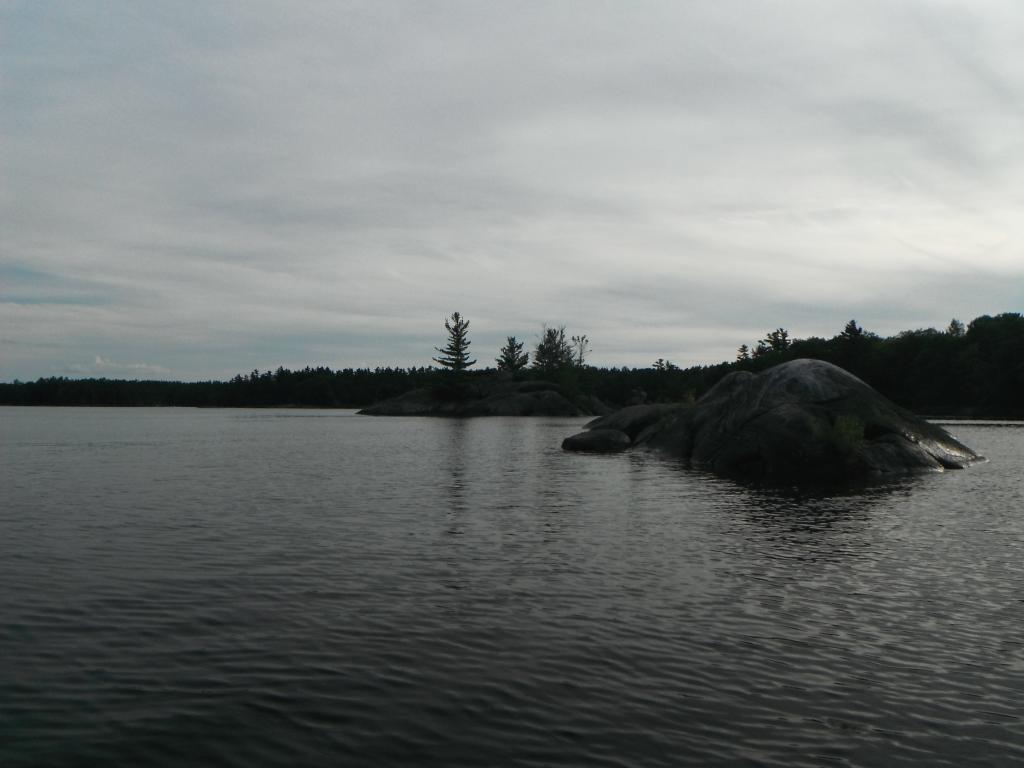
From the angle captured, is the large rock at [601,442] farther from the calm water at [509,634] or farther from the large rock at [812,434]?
the calm water at [509,634]

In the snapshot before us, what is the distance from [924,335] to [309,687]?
464 feet

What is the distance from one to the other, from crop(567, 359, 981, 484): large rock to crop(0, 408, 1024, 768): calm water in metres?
8.85

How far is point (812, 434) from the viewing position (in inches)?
1238

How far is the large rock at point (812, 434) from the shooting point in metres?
31.2

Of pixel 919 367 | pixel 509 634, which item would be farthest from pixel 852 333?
pixel 509 634

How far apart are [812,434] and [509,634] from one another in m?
24.1

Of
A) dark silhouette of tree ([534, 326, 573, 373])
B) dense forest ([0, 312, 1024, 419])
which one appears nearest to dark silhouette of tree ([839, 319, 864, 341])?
dense forest ([0, 312, 1024, 419])

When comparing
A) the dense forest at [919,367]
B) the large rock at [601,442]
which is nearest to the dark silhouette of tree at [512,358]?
the dense forest at [919,367]

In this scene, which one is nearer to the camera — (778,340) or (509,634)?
(509,634)

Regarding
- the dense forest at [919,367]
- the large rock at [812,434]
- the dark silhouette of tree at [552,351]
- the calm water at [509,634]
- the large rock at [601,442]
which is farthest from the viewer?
the dark silhouette of tree at [552,351]

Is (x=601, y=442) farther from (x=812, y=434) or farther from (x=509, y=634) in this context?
(x=509, y=634)

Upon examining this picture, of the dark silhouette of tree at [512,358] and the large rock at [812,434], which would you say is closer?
the large rock at [812,434]

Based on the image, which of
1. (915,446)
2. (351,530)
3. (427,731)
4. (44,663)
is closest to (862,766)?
(427,731)

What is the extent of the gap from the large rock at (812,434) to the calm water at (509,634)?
348 inches
